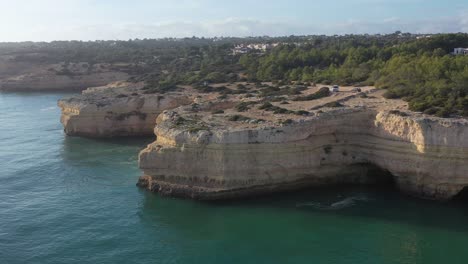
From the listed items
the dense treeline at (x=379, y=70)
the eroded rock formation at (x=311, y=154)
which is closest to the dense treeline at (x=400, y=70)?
the dense treeline at (x=379, y=70)

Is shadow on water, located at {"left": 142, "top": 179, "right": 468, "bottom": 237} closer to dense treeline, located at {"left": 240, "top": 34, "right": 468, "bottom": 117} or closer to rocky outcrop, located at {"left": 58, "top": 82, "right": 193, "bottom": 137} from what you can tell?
dense treeline, located at {"left": 240, "top": 34, "right": 468, "bottom": 117}

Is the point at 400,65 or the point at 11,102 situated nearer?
the point at 400,65

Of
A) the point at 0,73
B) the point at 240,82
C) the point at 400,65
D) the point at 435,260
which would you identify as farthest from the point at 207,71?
the point at 0,73

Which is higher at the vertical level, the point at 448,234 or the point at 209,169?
the point at 209,169

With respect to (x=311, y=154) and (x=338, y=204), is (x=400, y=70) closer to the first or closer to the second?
(x=311, y=154)

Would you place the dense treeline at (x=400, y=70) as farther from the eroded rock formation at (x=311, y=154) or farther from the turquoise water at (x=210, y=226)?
the turquoise water at (x=210, y=226)

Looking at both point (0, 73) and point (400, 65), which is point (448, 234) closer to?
point (400, 65)

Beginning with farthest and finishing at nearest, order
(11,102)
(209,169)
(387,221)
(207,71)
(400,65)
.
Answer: (11,102)
(207,71)
(400,65)
(209,169)
(387,221)

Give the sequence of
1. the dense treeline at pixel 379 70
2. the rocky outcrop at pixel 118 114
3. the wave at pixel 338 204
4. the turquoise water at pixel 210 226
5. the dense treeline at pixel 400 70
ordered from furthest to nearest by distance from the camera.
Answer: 1. the rocky outcrop at pixel 118 114
2. the dense treeline at pixel 379 70
3. the dense treeline at pixel 400 70
4. the wave at pixel 338 204
5. the turquoise water at pixel 210 226
